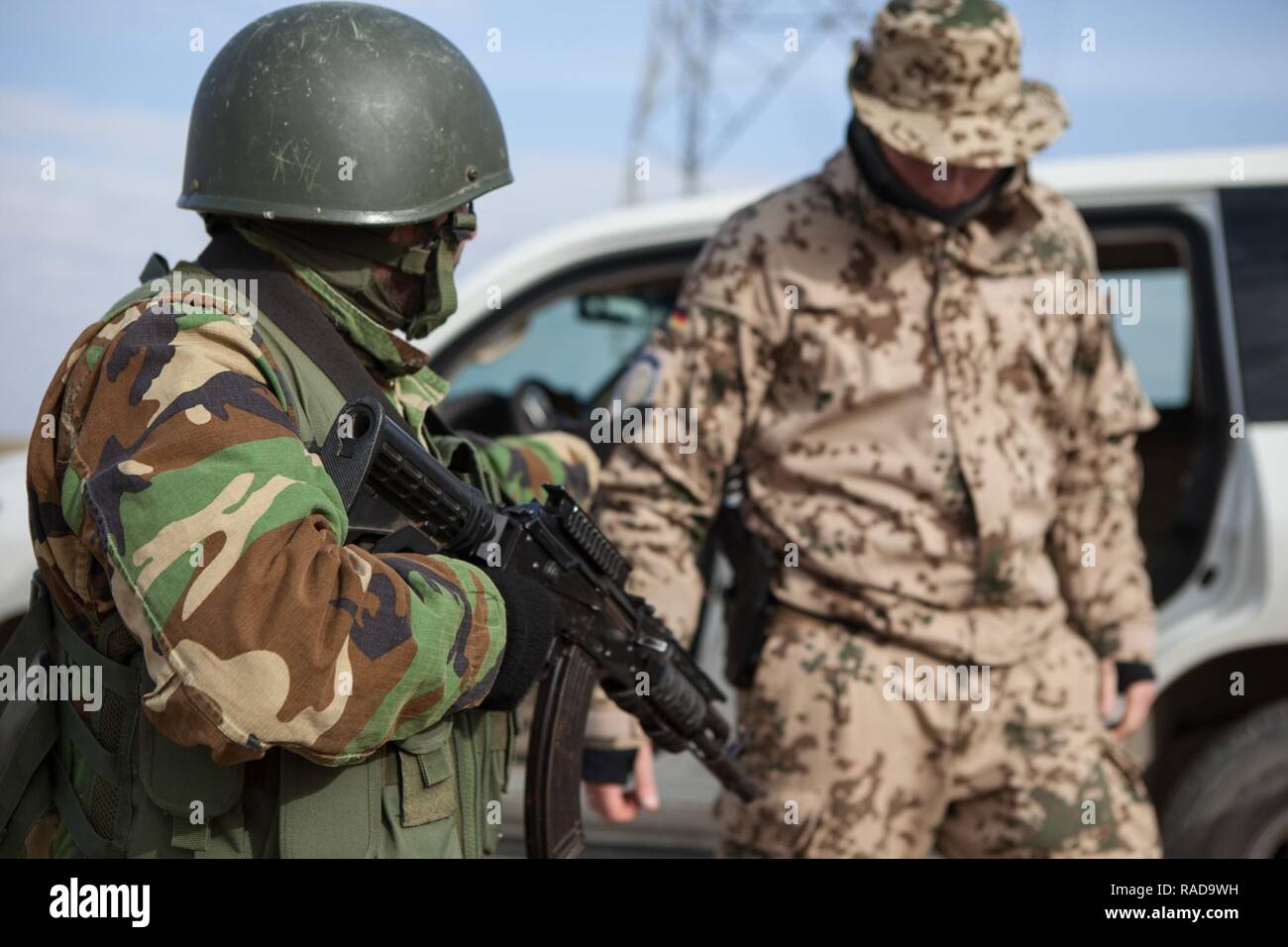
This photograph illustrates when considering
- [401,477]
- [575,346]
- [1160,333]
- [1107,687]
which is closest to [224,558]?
[401,477]

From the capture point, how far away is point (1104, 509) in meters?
2.55

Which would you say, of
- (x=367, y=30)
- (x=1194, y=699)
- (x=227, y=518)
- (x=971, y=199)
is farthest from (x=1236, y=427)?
(x=227, y=518)

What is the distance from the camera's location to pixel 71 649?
1.49 metres

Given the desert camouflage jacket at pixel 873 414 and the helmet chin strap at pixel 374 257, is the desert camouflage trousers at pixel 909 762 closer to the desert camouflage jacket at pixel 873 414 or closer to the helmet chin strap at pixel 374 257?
the desert camouflage jacket at pixel 873 414

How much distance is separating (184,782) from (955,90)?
169cm

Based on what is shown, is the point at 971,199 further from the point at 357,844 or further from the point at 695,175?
the point at 695,175

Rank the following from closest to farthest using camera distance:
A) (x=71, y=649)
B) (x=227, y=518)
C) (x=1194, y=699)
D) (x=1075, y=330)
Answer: (x=227, y=518)
(x=71, y=649)
(x=1075, y=330)
(x=1194, y=699)

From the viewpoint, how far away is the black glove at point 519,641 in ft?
5.10

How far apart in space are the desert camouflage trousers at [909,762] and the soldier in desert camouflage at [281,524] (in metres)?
0.71

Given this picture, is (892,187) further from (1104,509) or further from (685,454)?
(1104,509)

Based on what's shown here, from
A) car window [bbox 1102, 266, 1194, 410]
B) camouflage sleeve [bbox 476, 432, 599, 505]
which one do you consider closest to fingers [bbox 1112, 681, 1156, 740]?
camouflage sleeve [bbox 476, 432, 599, 505]

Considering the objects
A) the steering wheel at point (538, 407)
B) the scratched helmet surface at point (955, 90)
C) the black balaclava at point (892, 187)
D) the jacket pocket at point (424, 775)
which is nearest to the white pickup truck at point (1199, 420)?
the steering wheel at point (538, 407)

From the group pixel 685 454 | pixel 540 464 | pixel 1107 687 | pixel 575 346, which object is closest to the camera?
pixel 540 464

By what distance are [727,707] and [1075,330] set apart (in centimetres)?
122
